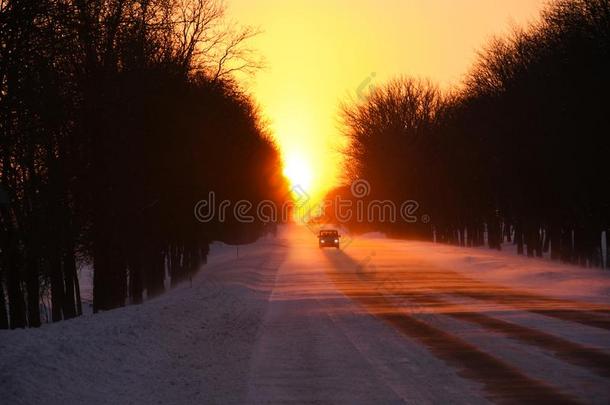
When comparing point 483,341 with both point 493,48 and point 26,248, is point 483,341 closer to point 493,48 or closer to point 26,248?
point 26,248

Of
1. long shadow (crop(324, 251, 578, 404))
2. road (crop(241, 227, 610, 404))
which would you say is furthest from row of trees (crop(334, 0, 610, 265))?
long shadow (crop(324, 251, 578, 404))

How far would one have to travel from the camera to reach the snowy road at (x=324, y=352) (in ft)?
41.0

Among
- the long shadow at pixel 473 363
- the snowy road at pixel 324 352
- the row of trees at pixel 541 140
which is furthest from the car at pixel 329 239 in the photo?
the long shadow at pixel 473 363

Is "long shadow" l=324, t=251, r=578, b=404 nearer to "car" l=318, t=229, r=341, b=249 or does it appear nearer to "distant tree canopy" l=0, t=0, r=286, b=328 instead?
"distant tree canopy" l=0, t=0, r=286, b=328

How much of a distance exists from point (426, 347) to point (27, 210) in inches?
666

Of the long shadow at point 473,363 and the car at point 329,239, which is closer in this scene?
the long shadow at point 473,363

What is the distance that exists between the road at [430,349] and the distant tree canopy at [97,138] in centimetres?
572

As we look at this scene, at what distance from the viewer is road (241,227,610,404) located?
498 inches

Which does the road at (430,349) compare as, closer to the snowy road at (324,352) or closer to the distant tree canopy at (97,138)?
the snowy road at (324,352)

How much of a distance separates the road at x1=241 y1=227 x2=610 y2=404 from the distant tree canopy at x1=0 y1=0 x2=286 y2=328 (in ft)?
18.8

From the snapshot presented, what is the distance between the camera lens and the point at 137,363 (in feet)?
49.1

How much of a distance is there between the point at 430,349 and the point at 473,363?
198 centimetres

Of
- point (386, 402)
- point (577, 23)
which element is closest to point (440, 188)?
point (577, 23)

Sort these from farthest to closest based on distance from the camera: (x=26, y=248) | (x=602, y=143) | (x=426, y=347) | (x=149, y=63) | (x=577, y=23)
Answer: (x=602, y=143) → (x=577, y=23) → (x=149, y=63) → (x=26, y=248) → (x=426, y=347)
